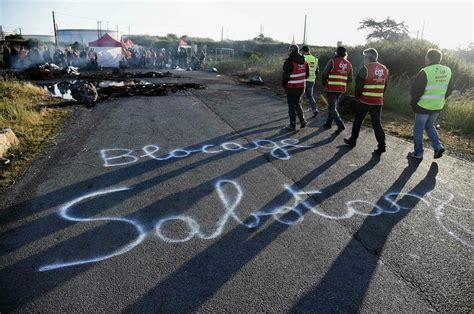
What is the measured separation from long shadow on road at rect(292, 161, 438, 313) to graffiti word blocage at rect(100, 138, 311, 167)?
2.48 meters

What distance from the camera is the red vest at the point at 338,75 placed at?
8375 millimetres

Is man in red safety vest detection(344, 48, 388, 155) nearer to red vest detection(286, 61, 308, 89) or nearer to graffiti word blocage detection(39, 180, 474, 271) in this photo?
red vest detection(286, 61, 308, 89)

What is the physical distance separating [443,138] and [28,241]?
880 cm

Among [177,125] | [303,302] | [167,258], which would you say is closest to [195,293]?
[167,258]

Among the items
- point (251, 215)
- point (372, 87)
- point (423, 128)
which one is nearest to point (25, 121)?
point (251, 215)

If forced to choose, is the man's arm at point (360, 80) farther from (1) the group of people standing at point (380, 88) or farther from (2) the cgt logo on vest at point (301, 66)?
(2) the cgt logo on vest at point (301, 66)

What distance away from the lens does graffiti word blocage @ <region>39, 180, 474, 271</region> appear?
3.84 metres

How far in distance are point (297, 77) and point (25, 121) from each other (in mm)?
6560

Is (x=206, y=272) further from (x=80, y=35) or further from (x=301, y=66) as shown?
(x=80, y=35)

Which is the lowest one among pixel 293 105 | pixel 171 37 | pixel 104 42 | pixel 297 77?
pixel 293 105

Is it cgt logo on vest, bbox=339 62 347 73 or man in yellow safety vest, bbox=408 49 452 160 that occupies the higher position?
cgt logo on vest, bbox=339 62 347 73

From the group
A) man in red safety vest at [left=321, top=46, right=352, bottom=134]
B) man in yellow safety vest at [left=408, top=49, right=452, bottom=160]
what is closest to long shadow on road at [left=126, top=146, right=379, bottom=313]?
man in yellow safety vest at [left=408, top=49, right=452, bottom=160]

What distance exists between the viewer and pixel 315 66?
1093 cm

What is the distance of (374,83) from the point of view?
6.97 m
